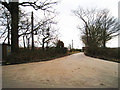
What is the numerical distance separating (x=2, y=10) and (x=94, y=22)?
67.5ft

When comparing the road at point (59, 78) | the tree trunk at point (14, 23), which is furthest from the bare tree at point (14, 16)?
the road at point (59, 78)

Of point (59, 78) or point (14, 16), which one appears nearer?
point (59, 78)

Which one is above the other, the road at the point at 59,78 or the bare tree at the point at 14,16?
the bare tree at the point at 14,16

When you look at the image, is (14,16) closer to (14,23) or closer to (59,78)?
(14,23)

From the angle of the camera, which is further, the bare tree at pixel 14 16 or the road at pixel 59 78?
the bare tree at pixel 14 16

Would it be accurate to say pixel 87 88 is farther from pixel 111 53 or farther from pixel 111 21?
pixel 111 21

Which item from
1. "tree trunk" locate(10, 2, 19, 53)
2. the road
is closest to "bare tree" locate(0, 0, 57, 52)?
"tree trunk" locate(10, 2, 19, 53)

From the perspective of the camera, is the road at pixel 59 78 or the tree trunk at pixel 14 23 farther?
the tree trunk at pixel 14 23

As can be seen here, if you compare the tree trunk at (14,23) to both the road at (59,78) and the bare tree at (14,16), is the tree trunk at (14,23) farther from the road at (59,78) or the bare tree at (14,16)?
the road at (59,78)

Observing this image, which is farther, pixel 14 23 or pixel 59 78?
pixel 14 23

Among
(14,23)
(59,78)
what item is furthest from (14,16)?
(59,78)

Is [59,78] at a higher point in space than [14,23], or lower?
lower

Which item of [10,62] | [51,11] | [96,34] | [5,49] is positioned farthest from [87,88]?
[96,34]

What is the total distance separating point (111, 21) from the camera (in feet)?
69.1
